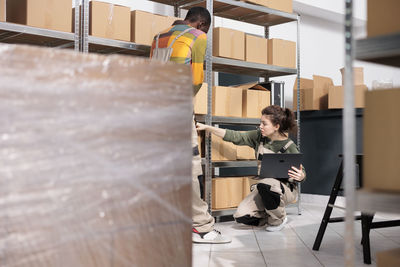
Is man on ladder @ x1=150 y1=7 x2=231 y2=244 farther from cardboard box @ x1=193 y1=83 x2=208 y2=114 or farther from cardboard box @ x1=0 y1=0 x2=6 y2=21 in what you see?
cardboard box @ x1=0 y1=0 x2=6 y2=21

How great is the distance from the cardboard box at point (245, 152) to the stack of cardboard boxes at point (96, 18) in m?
1.22

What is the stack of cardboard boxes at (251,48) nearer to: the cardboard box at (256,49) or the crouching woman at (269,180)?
the cardboard box at (256,49)

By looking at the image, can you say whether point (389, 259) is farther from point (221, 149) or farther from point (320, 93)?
point (320, 93)

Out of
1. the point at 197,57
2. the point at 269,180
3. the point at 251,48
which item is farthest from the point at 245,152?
the point at 197,57

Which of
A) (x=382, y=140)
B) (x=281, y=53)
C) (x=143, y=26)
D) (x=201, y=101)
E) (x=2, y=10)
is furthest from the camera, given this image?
(x=281, y=53)

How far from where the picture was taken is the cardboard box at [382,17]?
1.32 m

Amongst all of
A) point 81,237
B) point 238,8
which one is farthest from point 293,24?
point 81,237

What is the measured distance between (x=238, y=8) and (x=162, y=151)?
2887 millimetres

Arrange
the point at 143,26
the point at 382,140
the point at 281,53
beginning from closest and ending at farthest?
the point at 382,140 → the point at 143,26 → the point at 281,53

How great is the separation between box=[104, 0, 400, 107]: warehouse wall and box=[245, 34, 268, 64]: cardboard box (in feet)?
4.40

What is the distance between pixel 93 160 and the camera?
1.39 m

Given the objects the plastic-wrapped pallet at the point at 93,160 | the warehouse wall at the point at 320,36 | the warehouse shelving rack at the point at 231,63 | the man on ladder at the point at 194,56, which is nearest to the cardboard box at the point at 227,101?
the warehouse shelving rack at the point at 231,63

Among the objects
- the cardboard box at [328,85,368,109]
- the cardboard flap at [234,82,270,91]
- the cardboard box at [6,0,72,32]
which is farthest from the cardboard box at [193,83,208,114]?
the cardboard box at [328,85,368,109]

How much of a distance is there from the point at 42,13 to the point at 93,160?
198 centimetres
